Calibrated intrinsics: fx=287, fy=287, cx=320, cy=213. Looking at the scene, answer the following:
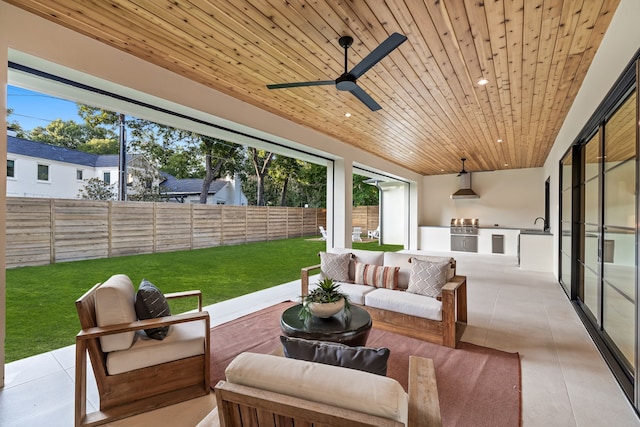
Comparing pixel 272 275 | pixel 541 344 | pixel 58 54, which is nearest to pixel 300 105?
pixel 58 54

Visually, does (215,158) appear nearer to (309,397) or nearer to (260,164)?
(260,164)

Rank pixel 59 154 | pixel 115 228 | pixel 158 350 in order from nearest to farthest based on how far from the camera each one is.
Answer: pixel 158 350 → pixel 59 154 → pixel 115 228

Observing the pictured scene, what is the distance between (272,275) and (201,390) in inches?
148

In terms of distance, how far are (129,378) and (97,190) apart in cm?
694

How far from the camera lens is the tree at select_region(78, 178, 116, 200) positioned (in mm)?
6927

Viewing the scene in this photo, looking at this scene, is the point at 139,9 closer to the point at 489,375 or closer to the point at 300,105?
→ the point at 300,105

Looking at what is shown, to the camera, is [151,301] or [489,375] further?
[489,375]

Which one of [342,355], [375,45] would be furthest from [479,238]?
[342,355]

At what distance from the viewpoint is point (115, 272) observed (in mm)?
5586

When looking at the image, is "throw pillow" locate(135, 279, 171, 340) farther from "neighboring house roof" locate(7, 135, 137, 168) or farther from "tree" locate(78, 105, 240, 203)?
"tree" locate(78, 105, 240, 203)

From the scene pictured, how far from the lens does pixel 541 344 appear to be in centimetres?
295

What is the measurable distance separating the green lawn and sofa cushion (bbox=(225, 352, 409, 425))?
2.99 metres

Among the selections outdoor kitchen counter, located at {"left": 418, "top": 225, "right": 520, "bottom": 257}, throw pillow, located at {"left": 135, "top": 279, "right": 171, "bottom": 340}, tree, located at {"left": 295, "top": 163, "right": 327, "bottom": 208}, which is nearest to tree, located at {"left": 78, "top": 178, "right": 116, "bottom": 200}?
throw pillow, located at {"left": 135, "top": 279, "right": 171, "bottom": 340}

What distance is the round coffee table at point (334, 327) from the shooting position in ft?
7.20
